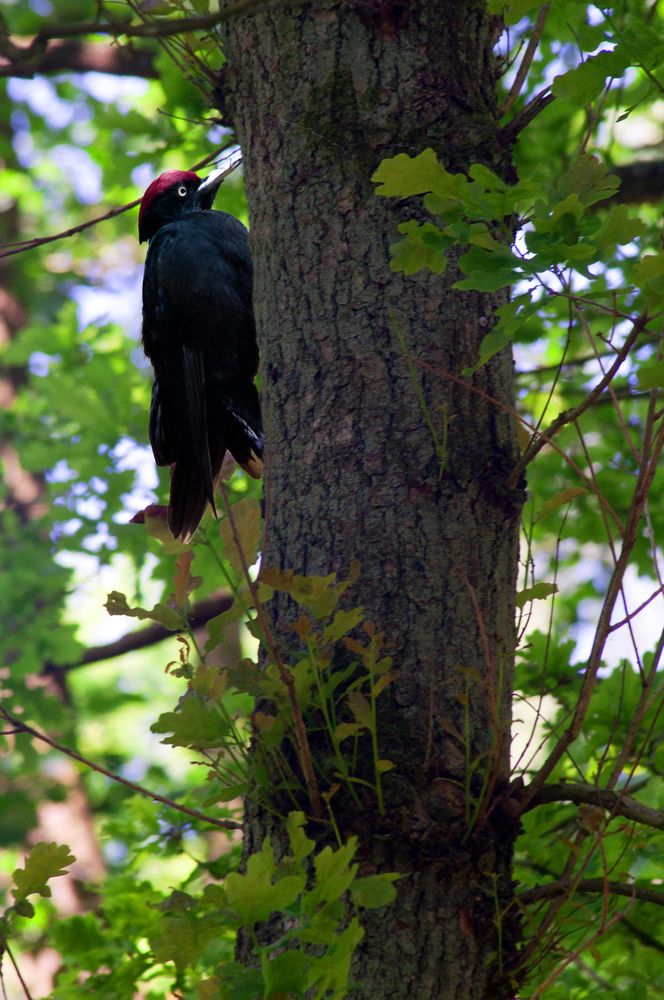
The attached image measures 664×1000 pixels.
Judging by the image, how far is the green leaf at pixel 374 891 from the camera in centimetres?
144

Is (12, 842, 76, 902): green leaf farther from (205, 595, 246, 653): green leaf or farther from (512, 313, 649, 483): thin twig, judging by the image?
(512, 313, 649, 483): thin twig

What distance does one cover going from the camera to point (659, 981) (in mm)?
2531

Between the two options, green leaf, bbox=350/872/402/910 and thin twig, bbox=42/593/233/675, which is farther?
thin twig, bbox=42/593/233/675

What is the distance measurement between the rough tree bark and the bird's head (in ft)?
5.14

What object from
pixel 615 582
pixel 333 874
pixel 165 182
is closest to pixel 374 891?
pixel 333 874

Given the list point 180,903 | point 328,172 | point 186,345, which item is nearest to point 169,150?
point 186,345

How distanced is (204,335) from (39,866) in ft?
7.36

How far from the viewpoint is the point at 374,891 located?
1.44m

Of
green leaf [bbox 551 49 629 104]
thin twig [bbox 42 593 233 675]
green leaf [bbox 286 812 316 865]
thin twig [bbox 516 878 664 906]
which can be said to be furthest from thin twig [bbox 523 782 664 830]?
thin twig [bbox 42 593 233 675]

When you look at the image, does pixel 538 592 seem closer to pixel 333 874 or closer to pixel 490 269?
pixel 490 269

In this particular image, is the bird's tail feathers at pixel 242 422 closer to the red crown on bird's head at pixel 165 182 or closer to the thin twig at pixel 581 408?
the red crown on bird's head at pixel 165 182

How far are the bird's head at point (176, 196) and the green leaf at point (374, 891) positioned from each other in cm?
300

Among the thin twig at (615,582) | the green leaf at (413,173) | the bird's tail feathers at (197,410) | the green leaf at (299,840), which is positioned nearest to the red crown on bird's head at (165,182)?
the bird's tail feathers at (197,410)

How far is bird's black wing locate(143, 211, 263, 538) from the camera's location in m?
3.50
